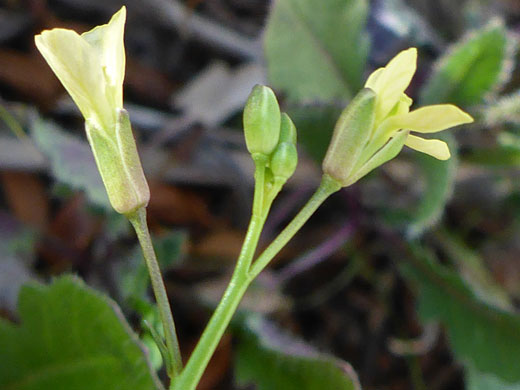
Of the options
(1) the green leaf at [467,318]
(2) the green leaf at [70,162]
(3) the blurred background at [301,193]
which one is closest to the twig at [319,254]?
(3) the blurred background at [301,193]

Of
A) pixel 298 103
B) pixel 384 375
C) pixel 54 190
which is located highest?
pixel 298 103

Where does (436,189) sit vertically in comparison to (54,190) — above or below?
above

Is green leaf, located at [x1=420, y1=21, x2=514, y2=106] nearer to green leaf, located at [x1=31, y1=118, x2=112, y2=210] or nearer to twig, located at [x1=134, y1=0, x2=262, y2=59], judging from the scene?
twig, located at [x1=134, y1=0, x2=262, y2=59]

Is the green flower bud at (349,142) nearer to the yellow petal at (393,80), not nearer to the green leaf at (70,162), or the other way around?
the yellow petal at (393,80)

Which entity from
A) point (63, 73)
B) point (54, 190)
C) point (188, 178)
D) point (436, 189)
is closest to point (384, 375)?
point (436, 189)

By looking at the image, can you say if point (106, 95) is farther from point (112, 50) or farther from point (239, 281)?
point (239, 281)

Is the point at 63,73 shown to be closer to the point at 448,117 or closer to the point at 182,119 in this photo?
the point at 448,117

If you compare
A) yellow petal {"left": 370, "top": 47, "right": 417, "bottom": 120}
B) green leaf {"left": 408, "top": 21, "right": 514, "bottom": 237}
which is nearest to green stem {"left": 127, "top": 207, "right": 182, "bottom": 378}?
yellow petal {"left": 370, "top": 47, "right": 417, "bottom": 120}
